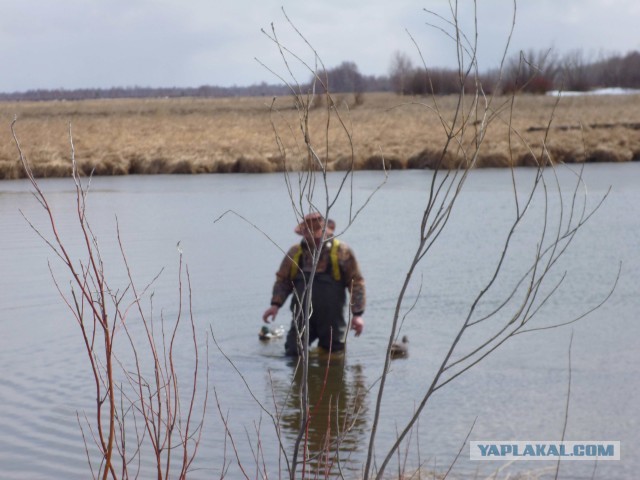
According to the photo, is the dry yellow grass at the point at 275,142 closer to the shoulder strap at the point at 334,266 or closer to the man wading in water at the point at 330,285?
the man wading in water at the point at 330,285

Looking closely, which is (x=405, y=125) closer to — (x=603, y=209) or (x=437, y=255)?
(x=603, y=209)

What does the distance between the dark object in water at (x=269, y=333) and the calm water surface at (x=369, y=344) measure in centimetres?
10

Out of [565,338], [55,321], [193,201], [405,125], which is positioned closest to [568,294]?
[565,338]

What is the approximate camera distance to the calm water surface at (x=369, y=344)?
7.52 m

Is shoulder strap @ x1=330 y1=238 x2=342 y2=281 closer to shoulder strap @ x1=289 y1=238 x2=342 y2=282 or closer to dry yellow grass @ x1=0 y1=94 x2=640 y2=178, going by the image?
shoulder strap @ x1=289 y1=238 x2=342 y2=282

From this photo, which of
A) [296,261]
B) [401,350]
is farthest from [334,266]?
[401,350]

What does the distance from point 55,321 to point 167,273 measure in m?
3.14

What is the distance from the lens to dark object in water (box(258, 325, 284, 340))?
10773 millimetres

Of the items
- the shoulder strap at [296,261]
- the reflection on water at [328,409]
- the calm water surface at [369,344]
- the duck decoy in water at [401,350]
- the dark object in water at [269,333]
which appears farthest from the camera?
the dark object in water at [269,333]

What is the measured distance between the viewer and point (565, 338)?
10.6 meters

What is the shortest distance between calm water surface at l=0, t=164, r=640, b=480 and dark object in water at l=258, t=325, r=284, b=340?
10 cm

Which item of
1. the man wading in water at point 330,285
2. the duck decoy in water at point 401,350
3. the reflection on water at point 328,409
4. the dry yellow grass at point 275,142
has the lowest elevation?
the reflection on water at point 328,409

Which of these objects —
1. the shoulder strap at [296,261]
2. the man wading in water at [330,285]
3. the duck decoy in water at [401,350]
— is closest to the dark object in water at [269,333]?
the duck decoy in water at [401,350]

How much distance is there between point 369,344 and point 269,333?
1014mm
